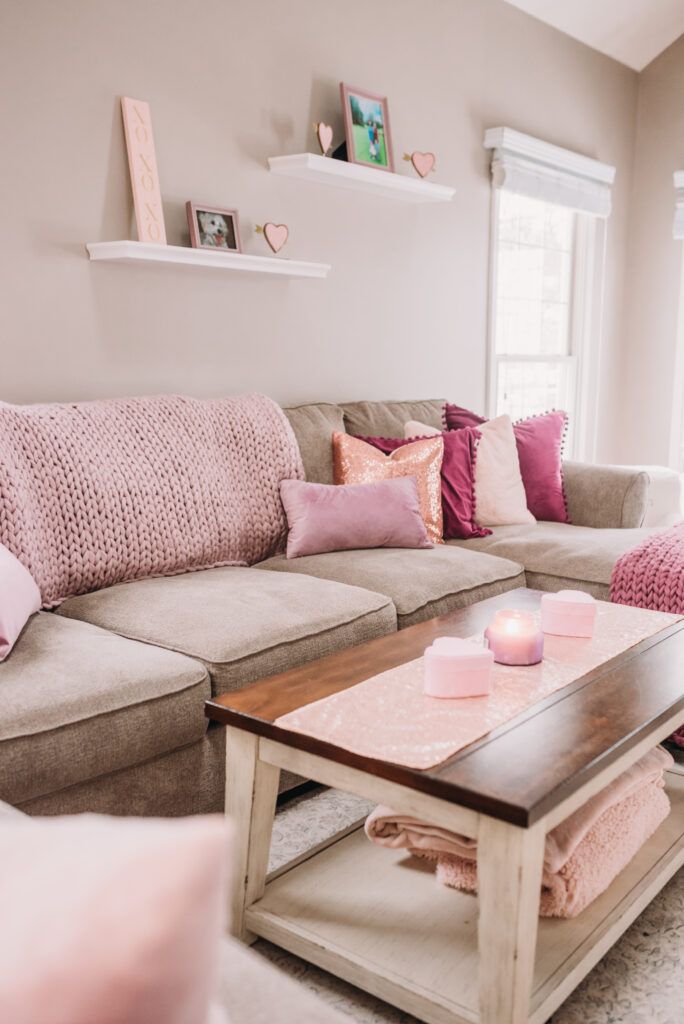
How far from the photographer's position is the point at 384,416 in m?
3.45

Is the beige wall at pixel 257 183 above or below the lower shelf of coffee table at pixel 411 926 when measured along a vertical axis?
above

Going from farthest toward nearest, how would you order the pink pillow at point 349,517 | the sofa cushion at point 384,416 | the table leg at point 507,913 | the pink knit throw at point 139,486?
the sofa cushion at point 384,416, the pink pillow at point 349,517, the pink knit throw at point 139,486, the table leg at point 507,913

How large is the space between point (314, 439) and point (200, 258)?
68 centimetres

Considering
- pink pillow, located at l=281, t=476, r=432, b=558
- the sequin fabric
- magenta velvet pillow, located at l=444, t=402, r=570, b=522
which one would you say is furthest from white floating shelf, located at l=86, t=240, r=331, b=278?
magenta velvet pillow, located at l=444, t=402, r=570, b=522

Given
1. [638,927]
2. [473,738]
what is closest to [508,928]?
[473,738]

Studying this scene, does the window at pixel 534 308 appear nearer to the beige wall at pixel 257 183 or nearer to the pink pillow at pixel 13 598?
the beige wall at pixel 257 183

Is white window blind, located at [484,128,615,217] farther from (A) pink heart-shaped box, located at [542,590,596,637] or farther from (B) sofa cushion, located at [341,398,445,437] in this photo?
(A) pink heart-shaped box, located at [542,590,596,637]

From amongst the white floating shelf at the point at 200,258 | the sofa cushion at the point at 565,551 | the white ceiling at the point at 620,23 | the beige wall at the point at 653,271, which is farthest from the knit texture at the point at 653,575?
the white ceiling at the point at 620,23

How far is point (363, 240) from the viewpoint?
3699 mm

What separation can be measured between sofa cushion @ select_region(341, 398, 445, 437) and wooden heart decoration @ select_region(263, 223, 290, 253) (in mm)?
612

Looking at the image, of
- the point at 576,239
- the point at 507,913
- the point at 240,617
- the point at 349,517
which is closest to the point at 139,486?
the point at 240,617

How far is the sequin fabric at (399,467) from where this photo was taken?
3.05 m

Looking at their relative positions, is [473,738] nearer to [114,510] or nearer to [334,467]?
[114,510]

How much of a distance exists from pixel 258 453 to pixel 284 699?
135 centimetres
